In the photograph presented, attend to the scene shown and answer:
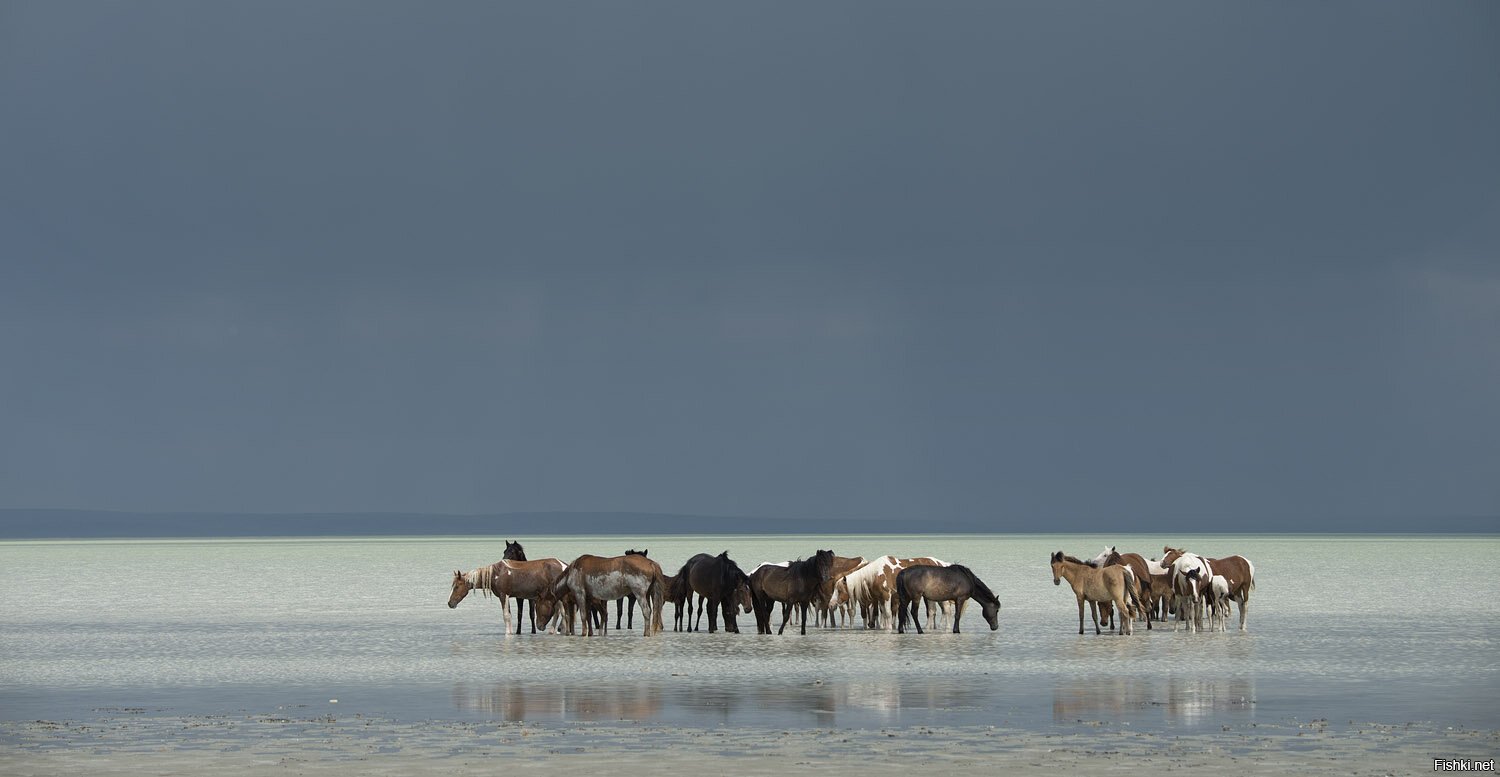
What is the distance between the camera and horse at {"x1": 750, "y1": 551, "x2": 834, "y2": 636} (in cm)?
3281

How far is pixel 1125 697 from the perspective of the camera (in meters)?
20.5

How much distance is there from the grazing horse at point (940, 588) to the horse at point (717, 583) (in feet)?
9.64

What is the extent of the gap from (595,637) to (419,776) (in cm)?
1753

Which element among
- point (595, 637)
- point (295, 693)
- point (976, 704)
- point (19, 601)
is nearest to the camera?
point (976, 704)

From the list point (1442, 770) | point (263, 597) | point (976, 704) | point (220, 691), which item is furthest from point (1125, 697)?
point (263, 597)

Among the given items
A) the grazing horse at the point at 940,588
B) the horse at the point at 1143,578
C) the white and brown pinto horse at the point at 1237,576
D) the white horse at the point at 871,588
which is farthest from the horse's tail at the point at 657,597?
the white and brown pinto horse at the point at 1237,576

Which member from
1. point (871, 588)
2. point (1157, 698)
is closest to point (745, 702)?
point (1157, 698)

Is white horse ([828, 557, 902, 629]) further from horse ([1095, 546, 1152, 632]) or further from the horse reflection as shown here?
the horse reflection

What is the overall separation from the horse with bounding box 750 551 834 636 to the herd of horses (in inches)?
0.7

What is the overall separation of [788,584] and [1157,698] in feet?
43.5

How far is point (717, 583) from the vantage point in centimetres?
3359

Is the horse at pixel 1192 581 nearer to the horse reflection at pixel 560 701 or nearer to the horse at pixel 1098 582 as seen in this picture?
the horse at pixel 1098 582

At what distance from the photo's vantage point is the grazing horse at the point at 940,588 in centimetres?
3238

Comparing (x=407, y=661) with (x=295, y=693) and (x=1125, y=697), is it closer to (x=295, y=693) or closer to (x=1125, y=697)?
(x=295, y=693)
